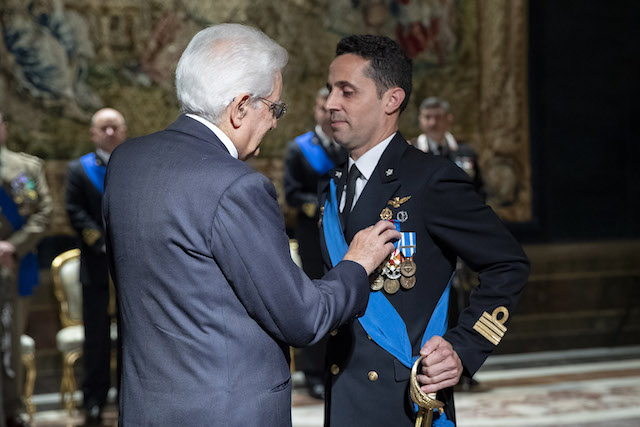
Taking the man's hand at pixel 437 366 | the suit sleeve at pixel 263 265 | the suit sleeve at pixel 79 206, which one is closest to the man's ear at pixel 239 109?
the suit sleeve at pixel 263 265

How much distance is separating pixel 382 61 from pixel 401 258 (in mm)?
505

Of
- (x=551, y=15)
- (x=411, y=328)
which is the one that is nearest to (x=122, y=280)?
(x=411, y=328)

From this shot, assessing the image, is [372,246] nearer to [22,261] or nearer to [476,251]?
[476,251]

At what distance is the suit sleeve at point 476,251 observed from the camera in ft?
6.61

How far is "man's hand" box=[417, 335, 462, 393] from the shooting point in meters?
1.90

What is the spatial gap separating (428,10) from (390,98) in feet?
16.2

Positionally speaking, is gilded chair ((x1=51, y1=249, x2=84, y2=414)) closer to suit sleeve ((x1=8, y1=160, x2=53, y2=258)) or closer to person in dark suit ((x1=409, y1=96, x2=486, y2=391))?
suit sleeve ((x1=8, y1=160, x2=53, y2=258))

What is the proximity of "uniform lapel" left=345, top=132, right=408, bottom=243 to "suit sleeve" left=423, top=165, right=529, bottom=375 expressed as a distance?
0.13 metres

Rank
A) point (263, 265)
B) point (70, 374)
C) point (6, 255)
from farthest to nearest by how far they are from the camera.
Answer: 1. point (70, 374)
2. point (6, 255)
3. point (263, 265)

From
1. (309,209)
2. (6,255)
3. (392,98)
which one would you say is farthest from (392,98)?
(309,209)

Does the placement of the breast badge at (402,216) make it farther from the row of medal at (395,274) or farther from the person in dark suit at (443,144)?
the person in dark suit at (443,144)

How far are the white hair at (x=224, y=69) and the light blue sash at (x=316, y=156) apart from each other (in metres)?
3.79

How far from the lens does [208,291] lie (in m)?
1.64

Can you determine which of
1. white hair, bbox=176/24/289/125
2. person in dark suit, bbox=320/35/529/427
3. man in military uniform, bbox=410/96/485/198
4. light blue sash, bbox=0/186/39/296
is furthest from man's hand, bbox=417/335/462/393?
man in military uniform, bbox=410/96/485/198
